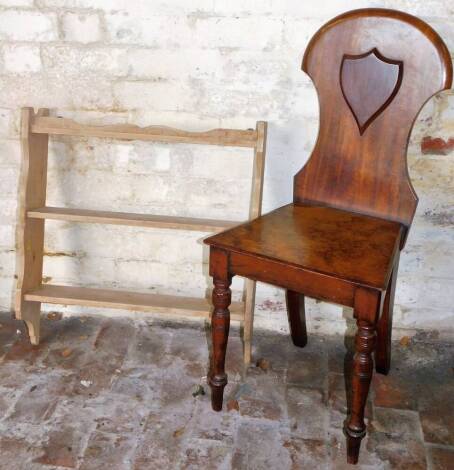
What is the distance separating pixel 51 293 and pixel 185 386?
68 cm

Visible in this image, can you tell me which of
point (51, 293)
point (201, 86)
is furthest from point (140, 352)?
point (201, 86)

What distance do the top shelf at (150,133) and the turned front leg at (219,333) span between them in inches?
22.9

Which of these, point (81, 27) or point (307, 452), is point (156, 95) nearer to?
point (81, 27)

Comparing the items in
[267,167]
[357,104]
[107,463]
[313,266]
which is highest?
[357,104]

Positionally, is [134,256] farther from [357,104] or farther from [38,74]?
[357,104]

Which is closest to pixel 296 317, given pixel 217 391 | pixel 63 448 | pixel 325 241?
pixel 217 391

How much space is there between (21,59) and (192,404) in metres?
1.50

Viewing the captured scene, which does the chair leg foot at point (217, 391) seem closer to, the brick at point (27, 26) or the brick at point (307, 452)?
the brick at point (307, 452)

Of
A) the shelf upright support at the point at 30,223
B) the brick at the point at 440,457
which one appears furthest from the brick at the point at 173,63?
the brick at the point at 440,457

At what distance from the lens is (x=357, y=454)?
1.71m

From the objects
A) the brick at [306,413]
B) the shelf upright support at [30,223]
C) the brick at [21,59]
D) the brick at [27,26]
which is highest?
the brick at [27,26]

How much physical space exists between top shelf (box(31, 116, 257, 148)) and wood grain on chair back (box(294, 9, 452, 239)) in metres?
0.28

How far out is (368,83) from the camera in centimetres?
189

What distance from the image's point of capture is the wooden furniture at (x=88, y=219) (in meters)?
2.06
